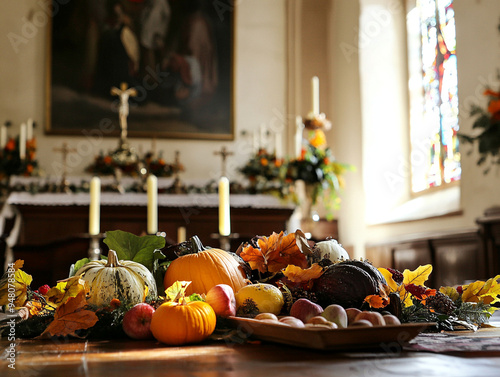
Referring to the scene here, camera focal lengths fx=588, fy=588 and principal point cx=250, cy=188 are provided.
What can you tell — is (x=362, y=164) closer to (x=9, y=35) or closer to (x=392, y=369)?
(x=9, y=35)

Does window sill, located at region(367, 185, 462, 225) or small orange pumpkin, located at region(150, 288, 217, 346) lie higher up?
window sill, located at region(367, 185, 462, 225)

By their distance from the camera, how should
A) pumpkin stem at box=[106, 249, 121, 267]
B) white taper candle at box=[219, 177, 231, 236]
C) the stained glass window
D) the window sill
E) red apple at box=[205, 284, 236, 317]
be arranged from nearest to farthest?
red apple at box=[205, 284, 236, 317] < pumpkin stem at box=[106, 249, 121, 267] < white taper candle at box=[219, 177, 231, 236] < the window sill < the stained glass window

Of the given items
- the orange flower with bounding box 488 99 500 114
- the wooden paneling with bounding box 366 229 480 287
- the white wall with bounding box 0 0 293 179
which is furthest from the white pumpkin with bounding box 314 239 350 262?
the white wall with bounding box 0 0 293 179

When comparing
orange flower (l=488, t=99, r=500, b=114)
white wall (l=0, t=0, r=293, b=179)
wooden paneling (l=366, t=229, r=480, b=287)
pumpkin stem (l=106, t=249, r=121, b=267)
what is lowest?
wooden paneling (l=366, t=229, r=480, b=287)

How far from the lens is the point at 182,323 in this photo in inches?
35.4

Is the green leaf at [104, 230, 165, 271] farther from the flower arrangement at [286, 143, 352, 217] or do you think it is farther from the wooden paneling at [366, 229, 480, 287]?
the flower arrangement at [286, 143, 352, 217]

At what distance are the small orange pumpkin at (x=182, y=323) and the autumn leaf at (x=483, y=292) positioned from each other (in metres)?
0.58

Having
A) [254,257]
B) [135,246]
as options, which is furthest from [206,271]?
[135,246]

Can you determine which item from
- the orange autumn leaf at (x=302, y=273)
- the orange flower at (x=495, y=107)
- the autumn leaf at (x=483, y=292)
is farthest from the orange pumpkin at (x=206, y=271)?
the orange flower at (x=495, y=107)

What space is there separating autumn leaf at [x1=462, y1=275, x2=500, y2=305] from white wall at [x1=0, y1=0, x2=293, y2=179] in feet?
22.6

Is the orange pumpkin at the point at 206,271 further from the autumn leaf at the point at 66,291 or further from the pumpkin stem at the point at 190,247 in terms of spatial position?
the autumn leaf at the point at 66,291

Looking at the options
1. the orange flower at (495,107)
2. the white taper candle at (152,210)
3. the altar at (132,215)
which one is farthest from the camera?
the altar at (132,215)

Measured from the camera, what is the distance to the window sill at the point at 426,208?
5.77 metres

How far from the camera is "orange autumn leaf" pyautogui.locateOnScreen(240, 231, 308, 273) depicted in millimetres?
1150
